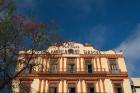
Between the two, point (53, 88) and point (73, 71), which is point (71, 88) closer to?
point (53, 88)

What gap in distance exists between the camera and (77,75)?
3803cm

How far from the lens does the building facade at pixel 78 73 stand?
37.0 metres

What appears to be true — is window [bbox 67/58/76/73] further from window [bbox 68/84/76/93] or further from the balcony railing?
window [bbox 68/84/76/93]

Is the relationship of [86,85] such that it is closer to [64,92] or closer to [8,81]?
[64,92]

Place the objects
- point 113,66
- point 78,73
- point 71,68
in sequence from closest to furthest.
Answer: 1. point 78,73
2. point 71,68
3. point 113,66

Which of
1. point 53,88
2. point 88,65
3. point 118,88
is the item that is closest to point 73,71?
point 88,65

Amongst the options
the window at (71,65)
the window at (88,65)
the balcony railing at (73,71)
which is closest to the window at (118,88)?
the balcony railing at (73,71)

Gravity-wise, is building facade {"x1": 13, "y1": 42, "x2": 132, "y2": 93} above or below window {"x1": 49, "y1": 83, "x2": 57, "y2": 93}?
above

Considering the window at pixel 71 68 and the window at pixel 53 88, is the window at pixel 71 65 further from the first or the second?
the window at pixel 53 88

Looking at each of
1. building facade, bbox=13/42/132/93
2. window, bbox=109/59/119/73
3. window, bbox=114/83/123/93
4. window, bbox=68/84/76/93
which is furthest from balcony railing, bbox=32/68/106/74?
window, bbox=114/83/123/93

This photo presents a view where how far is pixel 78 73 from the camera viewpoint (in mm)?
38125

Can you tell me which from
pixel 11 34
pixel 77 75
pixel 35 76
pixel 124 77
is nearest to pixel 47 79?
pixel 35 76

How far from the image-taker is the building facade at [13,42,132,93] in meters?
37.0

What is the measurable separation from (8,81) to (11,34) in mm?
4225
